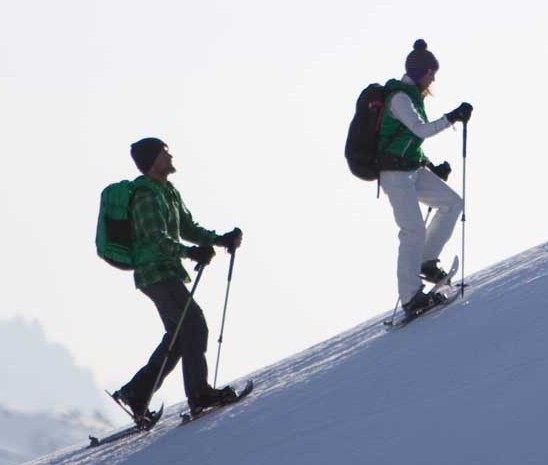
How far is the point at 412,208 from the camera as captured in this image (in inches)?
521

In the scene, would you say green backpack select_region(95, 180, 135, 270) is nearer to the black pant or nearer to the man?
the man

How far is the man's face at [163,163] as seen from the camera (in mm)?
13000

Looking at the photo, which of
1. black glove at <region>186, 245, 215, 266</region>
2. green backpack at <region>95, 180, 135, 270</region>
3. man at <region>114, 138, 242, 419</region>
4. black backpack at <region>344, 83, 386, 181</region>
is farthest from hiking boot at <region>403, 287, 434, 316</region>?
green backpack at <region>95, 180, 135, 270</region>

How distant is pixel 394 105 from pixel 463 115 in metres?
0.48

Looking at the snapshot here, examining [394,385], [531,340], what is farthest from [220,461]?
[531,340]

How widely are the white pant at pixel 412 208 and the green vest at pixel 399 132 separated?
0.16m

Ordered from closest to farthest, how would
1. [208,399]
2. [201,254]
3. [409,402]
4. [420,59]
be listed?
[409,402]
[201,254]
[208,399]
[420,59]

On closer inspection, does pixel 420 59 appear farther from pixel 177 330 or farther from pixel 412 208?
pixel 177 330

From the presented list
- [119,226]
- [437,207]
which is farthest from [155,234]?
[437,207]

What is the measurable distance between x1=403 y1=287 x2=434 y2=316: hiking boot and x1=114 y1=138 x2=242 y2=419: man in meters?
1.38

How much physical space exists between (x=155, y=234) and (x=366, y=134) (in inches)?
65.7

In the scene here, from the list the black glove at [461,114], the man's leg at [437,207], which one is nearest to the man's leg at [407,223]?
the man's leg at [437,207]

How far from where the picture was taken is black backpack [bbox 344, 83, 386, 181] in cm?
1314

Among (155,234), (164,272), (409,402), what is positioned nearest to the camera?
(409,402)
